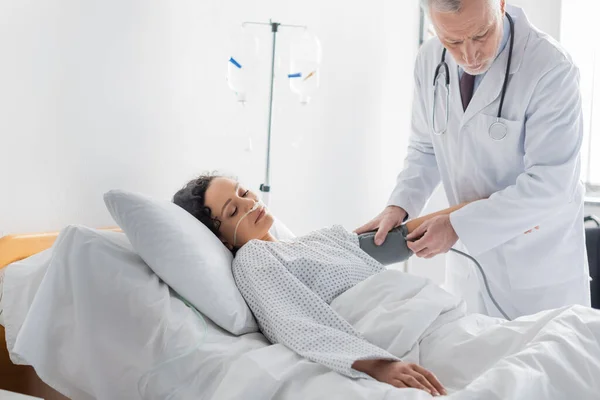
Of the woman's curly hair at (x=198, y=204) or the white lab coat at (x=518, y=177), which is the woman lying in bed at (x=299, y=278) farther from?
the white lab coat at (x=518, y=177)

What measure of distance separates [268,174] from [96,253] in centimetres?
100

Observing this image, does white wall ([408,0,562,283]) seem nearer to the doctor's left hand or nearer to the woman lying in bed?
the doctor's left hand

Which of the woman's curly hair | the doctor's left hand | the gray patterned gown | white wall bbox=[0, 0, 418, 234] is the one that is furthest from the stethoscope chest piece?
white wall bbox=[0, 0, 418, 234]

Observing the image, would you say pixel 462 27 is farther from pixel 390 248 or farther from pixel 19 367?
pixel 19 367

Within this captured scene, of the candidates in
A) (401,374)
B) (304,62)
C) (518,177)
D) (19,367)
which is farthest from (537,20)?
(19,367)

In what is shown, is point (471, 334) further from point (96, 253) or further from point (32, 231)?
point (32, 231)

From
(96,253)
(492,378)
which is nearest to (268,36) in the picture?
(96,253)

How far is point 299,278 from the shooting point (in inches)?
61.6

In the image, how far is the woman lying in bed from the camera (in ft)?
4.02

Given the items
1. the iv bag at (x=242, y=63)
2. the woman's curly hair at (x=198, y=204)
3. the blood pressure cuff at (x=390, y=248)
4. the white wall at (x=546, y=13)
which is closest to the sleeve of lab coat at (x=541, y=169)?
the blood pressure cuff at (x=390, y=248)

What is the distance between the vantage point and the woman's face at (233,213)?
1.74 m

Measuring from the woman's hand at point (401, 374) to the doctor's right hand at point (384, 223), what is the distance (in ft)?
1.80

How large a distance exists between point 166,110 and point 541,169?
1124 mm

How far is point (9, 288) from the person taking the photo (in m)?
1.46
